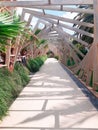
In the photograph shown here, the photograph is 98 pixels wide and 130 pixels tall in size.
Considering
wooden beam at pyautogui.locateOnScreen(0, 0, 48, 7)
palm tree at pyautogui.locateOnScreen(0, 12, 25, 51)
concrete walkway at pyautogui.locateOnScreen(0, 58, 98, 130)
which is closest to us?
palm tree at pyautogui.locateOnScreen(0, 12, 25, 51)

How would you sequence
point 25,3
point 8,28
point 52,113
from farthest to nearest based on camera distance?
point 25,3, point 52,113, point 8,28

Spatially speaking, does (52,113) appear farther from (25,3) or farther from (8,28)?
(25,3)

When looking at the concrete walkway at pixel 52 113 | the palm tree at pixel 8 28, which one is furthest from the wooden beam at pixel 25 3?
the palm tree at pixel 8 28

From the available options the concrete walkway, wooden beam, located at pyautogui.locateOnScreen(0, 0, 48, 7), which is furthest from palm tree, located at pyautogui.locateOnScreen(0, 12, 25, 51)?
wooden beam, located at pyautogui.locateOnScreen(0, 0, 48, 7)

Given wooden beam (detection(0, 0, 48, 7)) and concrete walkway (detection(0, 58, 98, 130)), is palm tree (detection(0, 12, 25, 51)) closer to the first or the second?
concrete walkway (detection(0, 58, 98, 130))

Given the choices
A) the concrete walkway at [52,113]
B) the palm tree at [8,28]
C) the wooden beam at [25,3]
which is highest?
the palm tree at [8,28]

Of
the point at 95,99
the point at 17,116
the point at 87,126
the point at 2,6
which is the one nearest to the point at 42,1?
the point at 2,6

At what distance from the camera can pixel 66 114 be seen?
761 centimetres

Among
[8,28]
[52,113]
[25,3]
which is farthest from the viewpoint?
[25,3]

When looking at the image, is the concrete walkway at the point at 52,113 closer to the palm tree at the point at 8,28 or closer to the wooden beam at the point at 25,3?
the palm tree at the point at 8,28

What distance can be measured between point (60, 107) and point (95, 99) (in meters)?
1.73

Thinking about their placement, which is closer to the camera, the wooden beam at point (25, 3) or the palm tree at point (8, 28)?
the palm tree at point (8, 28)

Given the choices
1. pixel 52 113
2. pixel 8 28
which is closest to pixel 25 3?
pixel 52 113

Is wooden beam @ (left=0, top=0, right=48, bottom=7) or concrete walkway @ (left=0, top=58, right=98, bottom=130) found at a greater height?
wooden beam @ (left=0, top=0, right=48, bottom=7)
